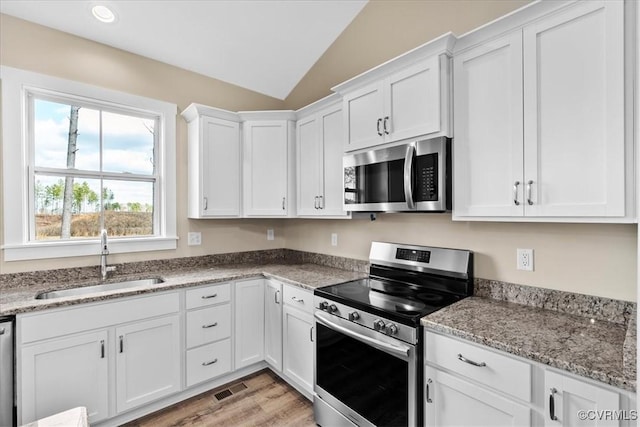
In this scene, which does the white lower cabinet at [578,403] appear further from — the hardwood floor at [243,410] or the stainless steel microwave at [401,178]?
the hardwood floor at [243,410]

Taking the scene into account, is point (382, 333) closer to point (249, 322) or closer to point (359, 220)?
point (359, 220)

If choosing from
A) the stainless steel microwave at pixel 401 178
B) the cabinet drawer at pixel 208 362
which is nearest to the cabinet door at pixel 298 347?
the cabinet drawer at pixel 208 362

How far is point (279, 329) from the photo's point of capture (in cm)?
260

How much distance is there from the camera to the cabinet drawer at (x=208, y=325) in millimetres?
2387

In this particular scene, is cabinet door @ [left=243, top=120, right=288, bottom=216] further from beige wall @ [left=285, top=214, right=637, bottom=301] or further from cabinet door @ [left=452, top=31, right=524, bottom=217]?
cabinet door @ [left=452, top=31, right=524, bottom=217]

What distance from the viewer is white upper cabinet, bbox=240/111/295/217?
2.98 meters

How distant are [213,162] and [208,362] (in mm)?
1671

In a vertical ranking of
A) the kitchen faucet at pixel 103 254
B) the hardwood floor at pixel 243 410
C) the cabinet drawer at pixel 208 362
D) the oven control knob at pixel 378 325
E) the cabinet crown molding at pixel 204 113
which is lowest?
the hardwood floor at pixel 243 410

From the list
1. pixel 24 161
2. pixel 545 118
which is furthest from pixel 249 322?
pixel 545 118

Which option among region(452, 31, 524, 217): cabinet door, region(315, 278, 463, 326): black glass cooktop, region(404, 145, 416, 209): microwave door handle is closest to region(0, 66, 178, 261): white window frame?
region(315, 278, 463, 326): black glass cooktop

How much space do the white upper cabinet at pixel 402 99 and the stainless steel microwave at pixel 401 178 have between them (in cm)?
8

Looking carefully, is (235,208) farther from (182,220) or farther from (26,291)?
(26,291)

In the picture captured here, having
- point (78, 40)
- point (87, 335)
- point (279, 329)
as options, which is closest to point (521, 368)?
point (279, 329)

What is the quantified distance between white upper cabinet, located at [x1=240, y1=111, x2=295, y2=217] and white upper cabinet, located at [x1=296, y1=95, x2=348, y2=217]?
0.11 m
